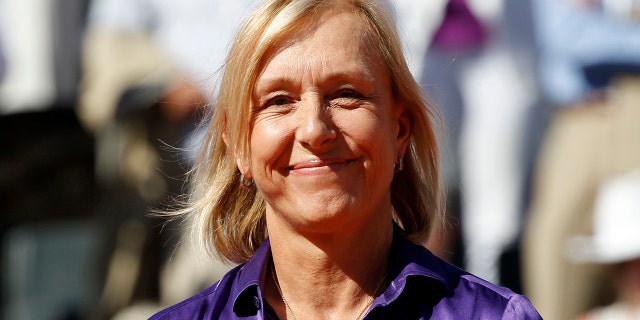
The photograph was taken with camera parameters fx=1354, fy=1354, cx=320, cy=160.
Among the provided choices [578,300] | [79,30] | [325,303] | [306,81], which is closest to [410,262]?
[325,303]

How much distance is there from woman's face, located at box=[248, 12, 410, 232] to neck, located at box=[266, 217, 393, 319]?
6 centimetres

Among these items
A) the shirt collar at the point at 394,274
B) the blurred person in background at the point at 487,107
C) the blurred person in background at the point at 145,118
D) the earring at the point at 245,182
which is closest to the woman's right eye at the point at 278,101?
the earring at the point at 245,182

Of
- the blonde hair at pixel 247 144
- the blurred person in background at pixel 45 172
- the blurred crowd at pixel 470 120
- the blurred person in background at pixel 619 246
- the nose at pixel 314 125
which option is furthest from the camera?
the blurred person in background at pixel 45 172

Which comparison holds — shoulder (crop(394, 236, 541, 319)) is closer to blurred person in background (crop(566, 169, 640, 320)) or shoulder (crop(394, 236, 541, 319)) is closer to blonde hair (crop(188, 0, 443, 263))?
blonde hair (crop(188, 0, 443, 263))

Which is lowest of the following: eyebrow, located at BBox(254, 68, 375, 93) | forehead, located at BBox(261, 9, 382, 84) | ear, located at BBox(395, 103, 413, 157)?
ear, located at BBox(395, 103, 413, 157)

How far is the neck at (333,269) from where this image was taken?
2969mm

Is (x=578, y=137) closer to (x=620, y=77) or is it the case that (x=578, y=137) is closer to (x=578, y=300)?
(x=620, y=77)

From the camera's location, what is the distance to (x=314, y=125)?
9.30ft

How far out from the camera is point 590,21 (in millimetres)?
5770

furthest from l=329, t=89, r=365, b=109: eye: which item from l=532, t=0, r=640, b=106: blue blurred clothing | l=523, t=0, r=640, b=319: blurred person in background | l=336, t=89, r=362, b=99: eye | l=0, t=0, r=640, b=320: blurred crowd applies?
l=532, t=0, r=640, b=106: blue blurred clothing

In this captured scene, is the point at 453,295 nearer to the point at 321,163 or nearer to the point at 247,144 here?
the point at 321,163

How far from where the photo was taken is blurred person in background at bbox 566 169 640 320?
16.9 feet

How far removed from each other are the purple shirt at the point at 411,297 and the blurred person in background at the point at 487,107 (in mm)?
2785

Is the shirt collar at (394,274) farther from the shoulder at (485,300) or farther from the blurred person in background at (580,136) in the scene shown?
the blurred person in background at (580,136)
